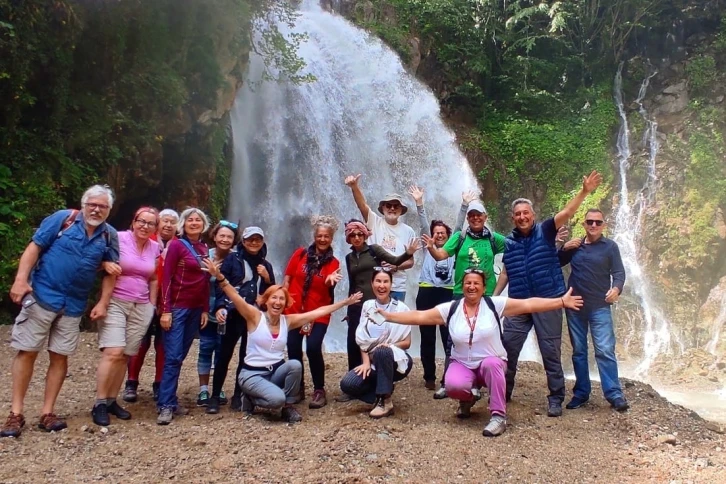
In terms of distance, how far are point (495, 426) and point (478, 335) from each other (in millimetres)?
676

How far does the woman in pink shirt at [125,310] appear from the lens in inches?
155

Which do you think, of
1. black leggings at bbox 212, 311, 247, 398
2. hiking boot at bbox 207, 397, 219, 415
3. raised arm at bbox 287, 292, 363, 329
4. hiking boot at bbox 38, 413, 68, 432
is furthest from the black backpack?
hiking boot at bbox 38, 413, 68, 432

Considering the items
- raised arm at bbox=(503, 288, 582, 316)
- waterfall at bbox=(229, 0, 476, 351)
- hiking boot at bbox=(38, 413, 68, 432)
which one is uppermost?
waterfall at bbox=(229, 0, 476, 351)

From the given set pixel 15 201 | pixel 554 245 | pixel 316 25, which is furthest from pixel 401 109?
pixel 554 245

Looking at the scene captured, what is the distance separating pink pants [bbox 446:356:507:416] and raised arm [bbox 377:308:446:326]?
41cm

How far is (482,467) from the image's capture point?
3.45 meters

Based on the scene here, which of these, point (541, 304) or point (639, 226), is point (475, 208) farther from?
point (639, 226)

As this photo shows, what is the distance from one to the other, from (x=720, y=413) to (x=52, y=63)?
1176 centimetres

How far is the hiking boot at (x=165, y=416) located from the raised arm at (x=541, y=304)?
2.65m

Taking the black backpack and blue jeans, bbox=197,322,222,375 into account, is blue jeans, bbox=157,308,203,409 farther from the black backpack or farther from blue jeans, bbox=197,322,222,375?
the black backpack

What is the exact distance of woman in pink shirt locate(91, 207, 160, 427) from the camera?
3.95 metres

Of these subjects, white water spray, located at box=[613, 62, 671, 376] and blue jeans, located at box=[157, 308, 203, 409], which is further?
white water spray, located at box=[613, 62, 671, 376]

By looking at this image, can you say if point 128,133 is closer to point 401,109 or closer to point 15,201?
point 15,201

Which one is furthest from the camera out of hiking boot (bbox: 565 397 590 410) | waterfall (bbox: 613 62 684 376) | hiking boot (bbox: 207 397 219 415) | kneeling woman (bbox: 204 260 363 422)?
waterfall (bbox: 613 62 684 376)
